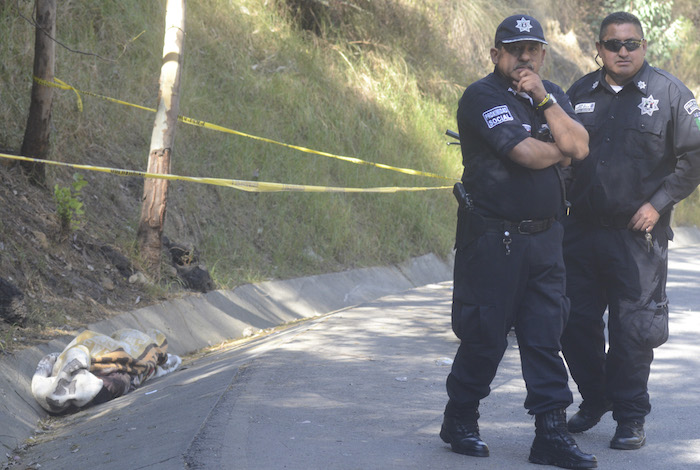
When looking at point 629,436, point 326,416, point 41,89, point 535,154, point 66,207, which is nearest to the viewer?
point 535,154

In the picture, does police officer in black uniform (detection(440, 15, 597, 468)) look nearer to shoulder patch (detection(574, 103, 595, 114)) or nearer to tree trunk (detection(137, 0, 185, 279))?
shoulder patch (detection(574, 103, 595, 114))

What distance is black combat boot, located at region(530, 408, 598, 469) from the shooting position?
13.6 feet

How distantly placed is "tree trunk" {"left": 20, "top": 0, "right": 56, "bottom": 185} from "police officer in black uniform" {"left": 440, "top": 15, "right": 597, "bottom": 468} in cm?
512

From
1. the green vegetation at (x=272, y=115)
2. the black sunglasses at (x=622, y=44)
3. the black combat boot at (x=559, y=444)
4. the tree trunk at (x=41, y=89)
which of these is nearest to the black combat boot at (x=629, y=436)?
the black combat boot at (x=559, y=444)

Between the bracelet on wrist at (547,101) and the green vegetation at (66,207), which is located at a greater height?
the bracelet on wrist at (547,101)

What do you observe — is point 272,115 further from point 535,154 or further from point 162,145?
point 535,154

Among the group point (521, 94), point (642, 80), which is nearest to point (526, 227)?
point (521, 94)

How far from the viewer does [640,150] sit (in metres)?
4.72

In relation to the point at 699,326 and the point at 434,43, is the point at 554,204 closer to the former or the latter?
the point at 699,326

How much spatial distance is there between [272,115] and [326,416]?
889 centimetres

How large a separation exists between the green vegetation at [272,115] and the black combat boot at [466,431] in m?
5.13

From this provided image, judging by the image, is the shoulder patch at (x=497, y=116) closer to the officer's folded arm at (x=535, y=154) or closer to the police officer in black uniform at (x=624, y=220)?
the officer's folded arm at (x=535, y=154)

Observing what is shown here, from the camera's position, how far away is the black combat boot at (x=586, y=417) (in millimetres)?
4840

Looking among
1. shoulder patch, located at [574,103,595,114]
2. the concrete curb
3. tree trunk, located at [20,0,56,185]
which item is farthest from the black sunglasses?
tree trunk, located at [20,0,56,185]
